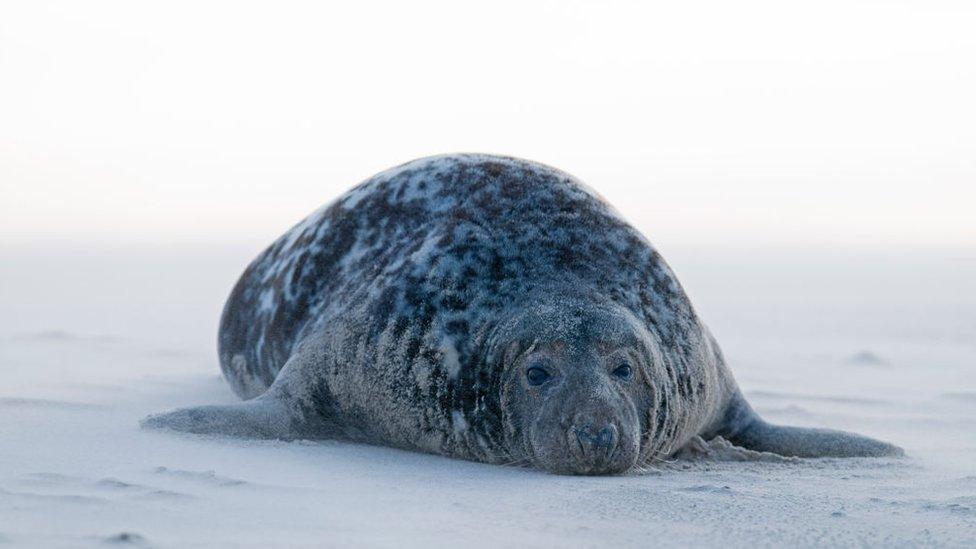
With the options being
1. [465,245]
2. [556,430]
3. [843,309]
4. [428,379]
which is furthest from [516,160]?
[843,309]

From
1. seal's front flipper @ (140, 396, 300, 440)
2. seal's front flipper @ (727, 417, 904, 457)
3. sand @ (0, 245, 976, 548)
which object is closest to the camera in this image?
sand @ (0, 245, 976, 548)

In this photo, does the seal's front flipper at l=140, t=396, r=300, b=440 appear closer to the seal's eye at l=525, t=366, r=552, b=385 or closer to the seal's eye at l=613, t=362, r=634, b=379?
the seal's eye at l=525, t=366, r=552, b=385

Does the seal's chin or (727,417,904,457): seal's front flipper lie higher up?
(727,417,904,457): seal's front flipper

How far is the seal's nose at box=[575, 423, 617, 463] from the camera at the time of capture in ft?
12.7

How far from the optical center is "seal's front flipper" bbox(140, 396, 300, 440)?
4.40 metres

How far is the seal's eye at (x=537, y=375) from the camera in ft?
13.4

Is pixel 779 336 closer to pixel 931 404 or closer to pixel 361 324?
pixel 931 404

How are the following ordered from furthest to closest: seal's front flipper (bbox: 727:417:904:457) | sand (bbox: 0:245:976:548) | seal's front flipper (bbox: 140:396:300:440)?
seal's front flipper (bbox: 727:417:904:457) < seal's front flipper (bbox: 140:396:300:440) < sand (bbox: 0:245:976:548)

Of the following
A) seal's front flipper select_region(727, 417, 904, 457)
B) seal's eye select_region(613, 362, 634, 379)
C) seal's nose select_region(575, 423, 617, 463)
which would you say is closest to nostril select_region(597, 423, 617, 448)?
seal's nose select_region(575, 423, 617, 463)

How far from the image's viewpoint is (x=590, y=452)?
386cm

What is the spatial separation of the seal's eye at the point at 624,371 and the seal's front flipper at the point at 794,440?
94cm

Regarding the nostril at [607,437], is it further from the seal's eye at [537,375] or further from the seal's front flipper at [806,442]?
the seal's front flipper at [806,442]

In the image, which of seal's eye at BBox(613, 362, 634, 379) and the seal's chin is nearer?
the seal's chin

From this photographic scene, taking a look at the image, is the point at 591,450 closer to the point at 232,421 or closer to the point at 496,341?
the point at 496,341
